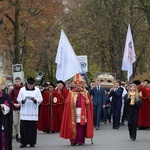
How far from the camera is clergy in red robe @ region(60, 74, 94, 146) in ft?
55.6

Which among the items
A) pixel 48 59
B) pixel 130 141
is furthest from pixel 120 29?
pixel 130 141

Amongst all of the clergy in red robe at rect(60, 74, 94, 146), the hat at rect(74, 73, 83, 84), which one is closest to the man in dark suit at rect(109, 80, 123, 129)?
the clergy in red robe at rect(60, 74, 94, 146)

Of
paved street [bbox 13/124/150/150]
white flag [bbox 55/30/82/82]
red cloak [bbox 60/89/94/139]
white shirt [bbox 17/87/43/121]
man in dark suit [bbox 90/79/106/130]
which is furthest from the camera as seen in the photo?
man in dark suit [bbox 90/79/106/130]

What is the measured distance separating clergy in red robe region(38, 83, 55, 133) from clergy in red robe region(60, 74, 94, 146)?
5649 millimetres

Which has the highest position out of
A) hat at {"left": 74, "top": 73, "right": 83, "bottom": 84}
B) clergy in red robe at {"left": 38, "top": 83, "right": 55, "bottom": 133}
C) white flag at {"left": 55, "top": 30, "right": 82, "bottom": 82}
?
white flag at {"left": 55, "top": 30, "right": 82, "bottom": 82}

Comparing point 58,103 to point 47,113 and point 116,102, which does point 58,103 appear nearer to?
point 47,113

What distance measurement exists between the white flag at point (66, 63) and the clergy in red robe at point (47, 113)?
2146 mm

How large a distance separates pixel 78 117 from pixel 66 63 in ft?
12.3

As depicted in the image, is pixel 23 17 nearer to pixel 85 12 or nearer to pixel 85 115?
pixel 85 12

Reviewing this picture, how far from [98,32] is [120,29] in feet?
7.38

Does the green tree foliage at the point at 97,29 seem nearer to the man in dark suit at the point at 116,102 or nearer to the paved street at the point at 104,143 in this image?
the man in dark suit at the point at 116,102

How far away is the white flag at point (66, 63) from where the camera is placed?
66.8 feet

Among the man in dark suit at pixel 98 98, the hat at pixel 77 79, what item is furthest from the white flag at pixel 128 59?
the hat at pixel 77 79

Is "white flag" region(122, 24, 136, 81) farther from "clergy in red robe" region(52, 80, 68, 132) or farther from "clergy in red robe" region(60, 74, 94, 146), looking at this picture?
"clergy in red robe" region(60, 74, 94, 146)
